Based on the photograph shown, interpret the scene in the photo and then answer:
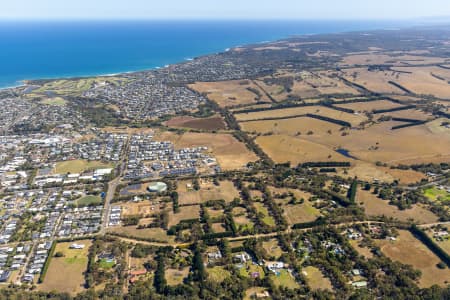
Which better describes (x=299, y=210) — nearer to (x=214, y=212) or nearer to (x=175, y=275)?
(x=214, y=212)

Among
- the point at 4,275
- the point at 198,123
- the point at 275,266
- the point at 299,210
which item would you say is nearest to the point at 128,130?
the point at 198,123

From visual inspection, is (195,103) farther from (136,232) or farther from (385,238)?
(385,238)

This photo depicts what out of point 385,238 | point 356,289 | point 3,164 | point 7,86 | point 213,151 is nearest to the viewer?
point 356,289

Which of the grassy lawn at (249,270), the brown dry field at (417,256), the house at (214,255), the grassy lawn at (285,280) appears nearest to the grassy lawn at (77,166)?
the house at (214,255)

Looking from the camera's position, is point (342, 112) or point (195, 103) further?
point (195, 103)

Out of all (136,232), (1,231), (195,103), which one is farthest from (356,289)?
(195,103)

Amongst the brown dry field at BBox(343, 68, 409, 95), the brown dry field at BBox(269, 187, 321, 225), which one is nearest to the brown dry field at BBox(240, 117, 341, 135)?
the brown dry field at BBox(269, 187, 321, 225)

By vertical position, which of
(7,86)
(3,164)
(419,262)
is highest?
(7,86)
